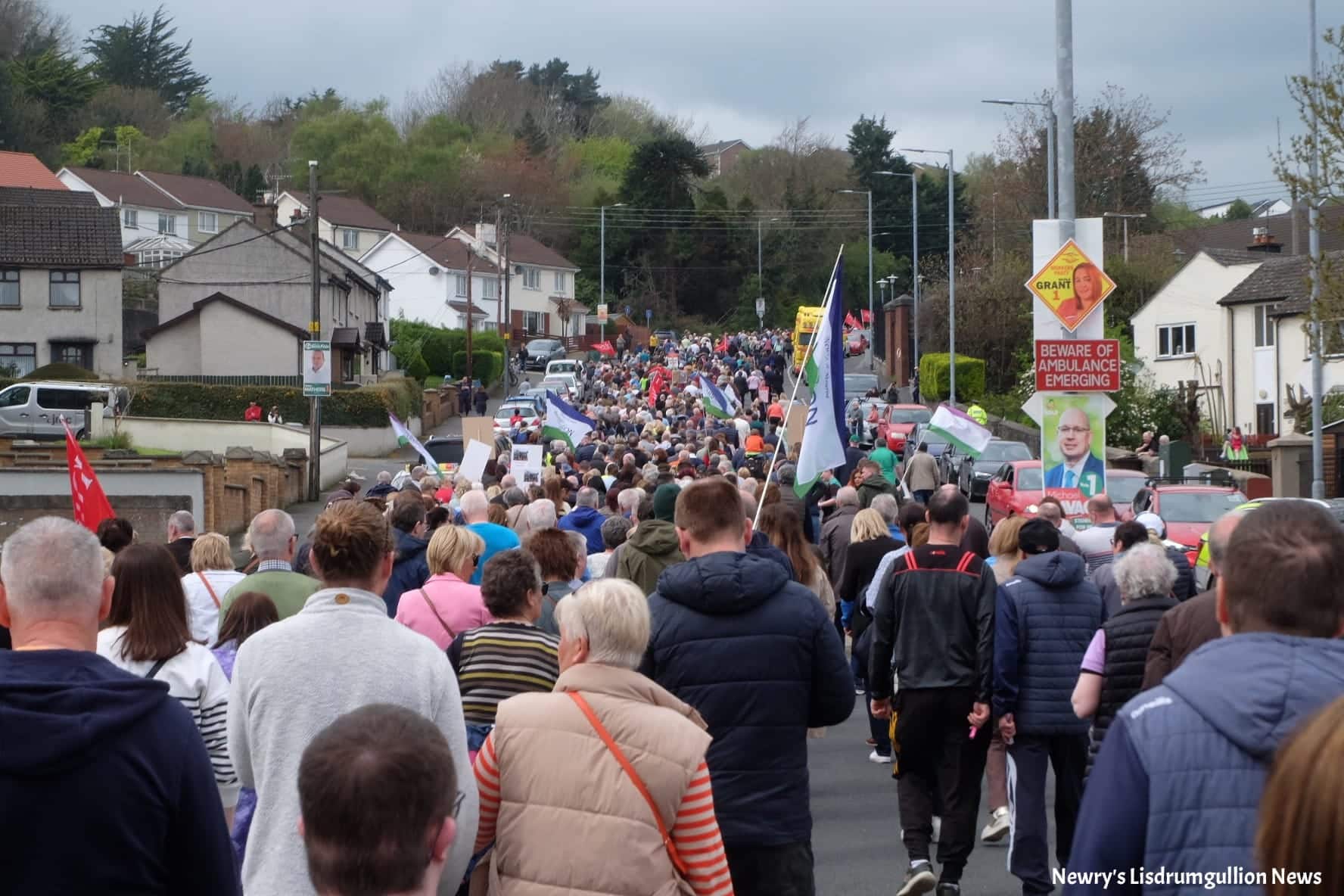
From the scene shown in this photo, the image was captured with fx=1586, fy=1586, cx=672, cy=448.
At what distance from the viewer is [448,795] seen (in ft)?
9.56

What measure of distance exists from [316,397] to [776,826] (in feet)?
100

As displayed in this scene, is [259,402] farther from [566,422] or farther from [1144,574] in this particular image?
[1144,574]

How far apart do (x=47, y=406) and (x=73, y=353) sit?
16.0 metres

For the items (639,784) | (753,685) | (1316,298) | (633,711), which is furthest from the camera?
(1316,298)

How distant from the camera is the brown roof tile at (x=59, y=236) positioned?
2398 inches

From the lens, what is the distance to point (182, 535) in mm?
10992

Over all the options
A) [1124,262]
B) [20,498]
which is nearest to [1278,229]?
[1124,262]

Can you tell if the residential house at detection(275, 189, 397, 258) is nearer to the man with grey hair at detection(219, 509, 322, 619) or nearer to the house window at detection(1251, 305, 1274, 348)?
the house window at detection(1251, 305, 1274, 348)

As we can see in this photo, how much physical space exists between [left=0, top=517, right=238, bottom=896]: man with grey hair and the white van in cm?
4345

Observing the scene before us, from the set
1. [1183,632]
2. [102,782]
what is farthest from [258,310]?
[102,782]

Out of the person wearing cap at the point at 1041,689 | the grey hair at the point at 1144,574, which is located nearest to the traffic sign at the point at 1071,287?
the person wearing cap at the point at 1041,689

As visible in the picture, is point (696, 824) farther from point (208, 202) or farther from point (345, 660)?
point (208, 202)

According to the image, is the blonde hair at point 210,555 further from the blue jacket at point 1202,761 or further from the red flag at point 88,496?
the blue jacket at point 1202,761

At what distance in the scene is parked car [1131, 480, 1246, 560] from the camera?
19984 millimetres
